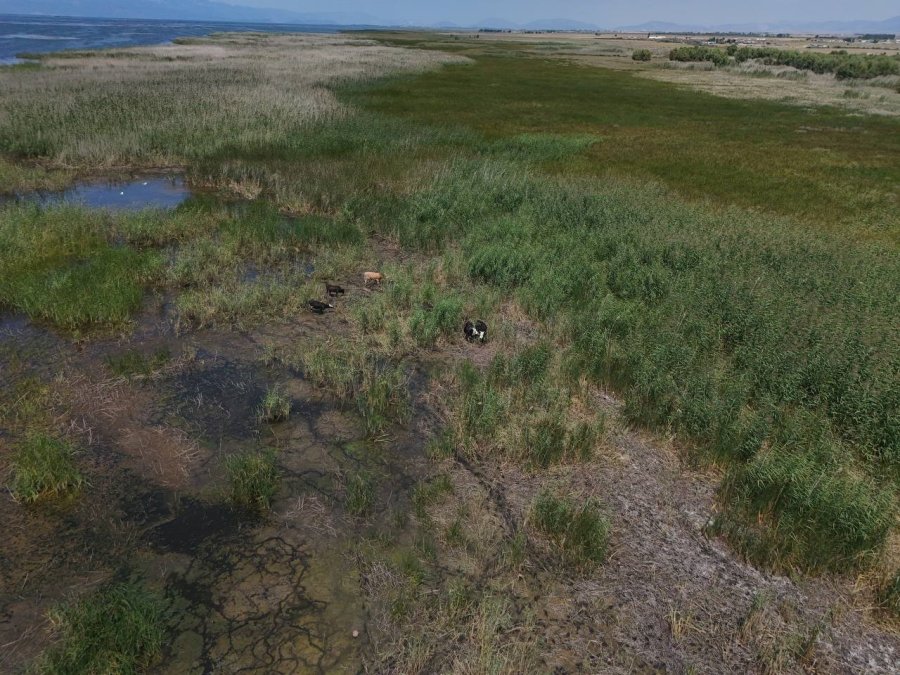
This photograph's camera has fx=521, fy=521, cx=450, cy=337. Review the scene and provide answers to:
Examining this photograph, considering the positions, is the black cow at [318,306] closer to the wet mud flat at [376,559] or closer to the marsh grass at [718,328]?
the wet mud flat at [376,559]

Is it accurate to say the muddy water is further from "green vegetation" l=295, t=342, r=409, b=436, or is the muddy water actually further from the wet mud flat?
"green vegetation" l=295, t=342, r=409, b=436

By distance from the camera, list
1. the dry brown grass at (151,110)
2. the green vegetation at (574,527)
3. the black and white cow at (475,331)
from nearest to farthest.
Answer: the green vegetation at (574,527) < the black and white cow at (475,331) < the dry brown grass at (151,110)

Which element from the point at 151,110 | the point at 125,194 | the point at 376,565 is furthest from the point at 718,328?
the point at 151,110

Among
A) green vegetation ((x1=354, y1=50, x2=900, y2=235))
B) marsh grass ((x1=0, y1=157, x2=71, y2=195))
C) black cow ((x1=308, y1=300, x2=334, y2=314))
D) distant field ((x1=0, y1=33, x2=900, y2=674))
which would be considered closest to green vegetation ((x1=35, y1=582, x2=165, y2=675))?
distant field ((x1=0, y1=33, x2=900, y2=674))

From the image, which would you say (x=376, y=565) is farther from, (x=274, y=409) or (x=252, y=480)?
(x=274, y=409)

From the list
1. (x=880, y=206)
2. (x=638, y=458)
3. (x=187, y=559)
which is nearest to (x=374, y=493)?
(x=187, y=559)

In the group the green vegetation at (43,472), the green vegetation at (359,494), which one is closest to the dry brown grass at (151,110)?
the green vegetation at (43,472)
